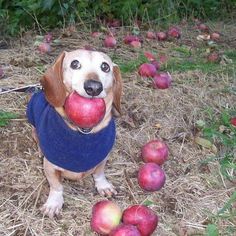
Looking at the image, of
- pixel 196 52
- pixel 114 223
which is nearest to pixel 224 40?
pixel 196 52

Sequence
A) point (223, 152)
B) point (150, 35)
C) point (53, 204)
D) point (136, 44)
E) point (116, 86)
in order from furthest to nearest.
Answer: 1. point (150, 35)
2. point (136, 44)
3. point (223, 152)
4. point (53, 204)
5. point (116, 86)

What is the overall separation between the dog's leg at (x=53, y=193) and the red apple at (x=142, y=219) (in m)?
0.43

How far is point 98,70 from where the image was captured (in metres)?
2.70

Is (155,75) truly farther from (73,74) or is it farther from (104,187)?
(73,74)

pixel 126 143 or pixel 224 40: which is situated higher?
pixel 126 143

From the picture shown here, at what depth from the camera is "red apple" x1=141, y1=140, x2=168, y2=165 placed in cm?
338

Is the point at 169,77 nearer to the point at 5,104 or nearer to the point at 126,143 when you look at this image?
the point at 126,143

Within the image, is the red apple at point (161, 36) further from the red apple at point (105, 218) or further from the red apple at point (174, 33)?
the red apple at point (105, 218)

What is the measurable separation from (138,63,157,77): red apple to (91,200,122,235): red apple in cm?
182

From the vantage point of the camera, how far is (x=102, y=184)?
10.6ft

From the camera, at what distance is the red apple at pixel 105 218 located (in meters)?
2.80

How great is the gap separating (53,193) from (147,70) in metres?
1.71

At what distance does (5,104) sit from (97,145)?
1.35m

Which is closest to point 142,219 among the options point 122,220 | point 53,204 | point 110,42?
point 122,220
